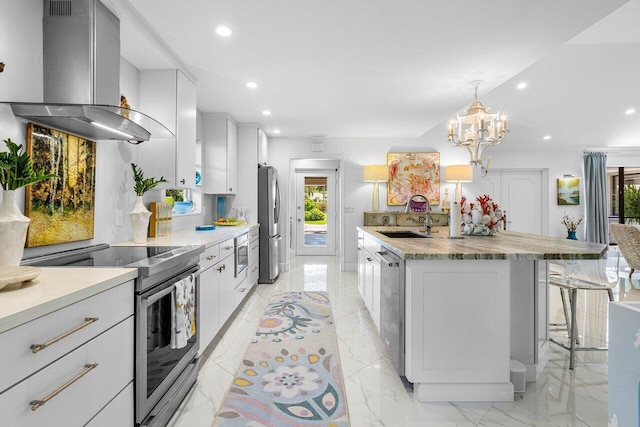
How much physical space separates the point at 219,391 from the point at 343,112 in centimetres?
350

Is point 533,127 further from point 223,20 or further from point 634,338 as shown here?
point 634,338

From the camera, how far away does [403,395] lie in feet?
6.42

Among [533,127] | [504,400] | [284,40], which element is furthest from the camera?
[533,127]

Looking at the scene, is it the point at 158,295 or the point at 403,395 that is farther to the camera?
the point at 403,395

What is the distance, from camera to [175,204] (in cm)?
355

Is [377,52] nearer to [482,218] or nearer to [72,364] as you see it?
[482,218]

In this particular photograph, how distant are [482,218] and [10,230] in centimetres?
296

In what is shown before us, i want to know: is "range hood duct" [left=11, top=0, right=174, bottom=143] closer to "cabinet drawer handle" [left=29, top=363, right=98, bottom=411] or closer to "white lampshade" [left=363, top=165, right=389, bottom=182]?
"cabinet drawer handle" [left=29, top=363, right=98, bottom=411]

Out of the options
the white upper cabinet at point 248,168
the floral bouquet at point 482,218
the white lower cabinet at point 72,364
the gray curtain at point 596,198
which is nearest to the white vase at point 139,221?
the white lower cabinet at point 72,364

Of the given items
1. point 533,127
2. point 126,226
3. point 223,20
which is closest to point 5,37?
point 223,20

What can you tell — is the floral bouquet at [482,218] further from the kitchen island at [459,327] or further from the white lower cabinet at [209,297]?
the white lower cabinet at [209,297]

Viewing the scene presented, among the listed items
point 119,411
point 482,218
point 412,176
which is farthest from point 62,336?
point 412,176

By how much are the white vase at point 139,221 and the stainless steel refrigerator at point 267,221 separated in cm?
245

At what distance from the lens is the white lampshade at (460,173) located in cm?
558
